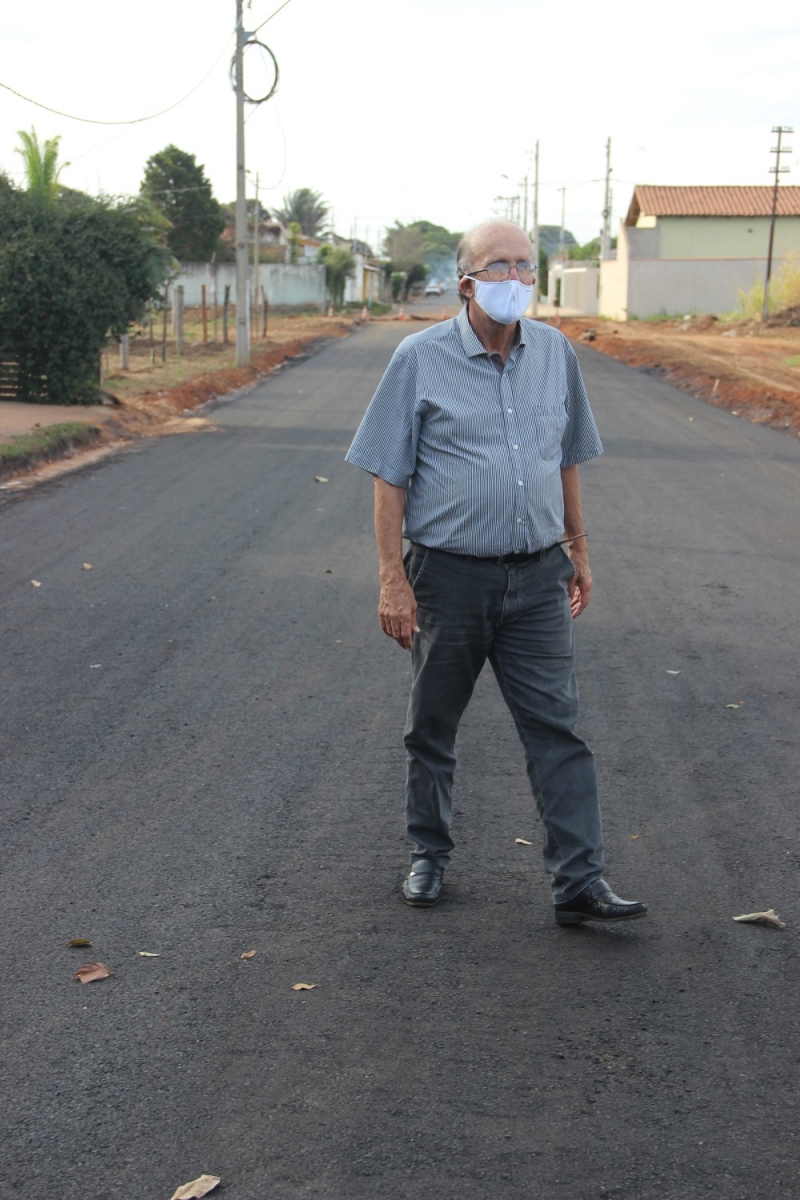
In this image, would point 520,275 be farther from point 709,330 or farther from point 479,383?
point 709,330

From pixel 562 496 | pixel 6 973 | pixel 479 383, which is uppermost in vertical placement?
pixel 479 383

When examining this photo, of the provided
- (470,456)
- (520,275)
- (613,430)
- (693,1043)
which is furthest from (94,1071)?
(613,430)

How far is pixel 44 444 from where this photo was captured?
14961mm

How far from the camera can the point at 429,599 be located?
153 inches

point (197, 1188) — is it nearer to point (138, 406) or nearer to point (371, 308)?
point (138, 406)

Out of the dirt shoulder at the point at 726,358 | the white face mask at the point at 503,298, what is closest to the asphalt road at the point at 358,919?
the white face mask at the point at 503,298

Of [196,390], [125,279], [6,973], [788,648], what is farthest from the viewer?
[196,390]

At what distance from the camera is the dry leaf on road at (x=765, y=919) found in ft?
12.6

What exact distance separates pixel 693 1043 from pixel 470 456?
1682mm

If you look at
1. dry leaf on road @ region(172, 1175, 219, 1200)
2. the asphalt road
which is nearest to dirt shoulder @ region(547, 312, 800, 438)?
the asphalt road

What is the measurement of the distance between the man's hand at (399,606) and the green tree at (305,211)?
422 feet

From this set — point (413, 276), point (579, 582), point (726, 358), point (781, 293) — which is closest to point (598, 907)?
point (579, 582)

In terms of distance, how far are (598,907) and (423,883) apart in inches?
21.9

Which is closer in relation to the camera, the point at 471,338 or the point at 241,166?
the point at 471,338
